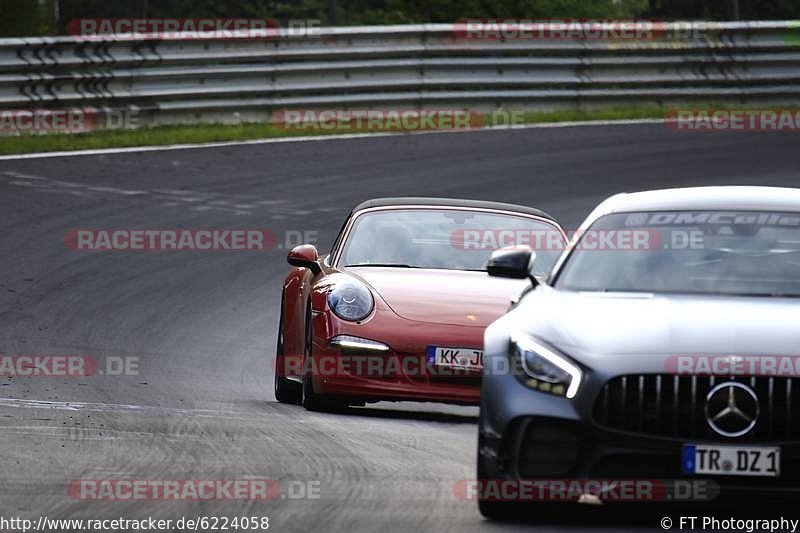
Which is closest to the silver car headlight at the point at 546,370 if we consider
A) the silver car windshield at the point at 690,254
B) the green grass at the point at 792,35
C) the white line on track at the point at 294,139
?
the silver car windshield at the point at 690,254

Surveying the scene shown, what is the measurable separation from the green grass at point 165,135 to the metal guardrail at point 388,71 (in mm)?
192

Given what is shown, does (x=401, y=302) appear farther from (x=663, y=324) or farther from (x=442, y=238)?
(x=663, y=324)

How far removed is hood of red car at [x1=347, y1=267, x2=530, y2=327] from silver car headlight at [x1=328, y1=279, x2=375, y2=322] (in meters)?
0.10

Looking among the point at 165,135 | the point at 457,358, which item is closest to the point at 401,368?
the point at 457,358

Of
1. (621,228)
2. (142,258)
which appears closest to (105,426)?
(621,228)

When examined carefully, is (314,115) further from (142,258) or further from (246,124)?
(142,258)

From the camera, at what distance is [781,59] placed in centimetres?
2327

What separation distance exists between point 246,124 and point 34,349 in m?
10.1

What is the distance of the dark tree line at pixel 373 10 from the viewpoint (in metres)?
42.0

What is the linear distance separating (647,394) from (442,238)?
4.56 metres

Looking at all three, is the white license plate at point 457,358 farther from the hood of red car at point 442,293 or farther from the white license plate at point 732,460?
the white license plate at point 732,460

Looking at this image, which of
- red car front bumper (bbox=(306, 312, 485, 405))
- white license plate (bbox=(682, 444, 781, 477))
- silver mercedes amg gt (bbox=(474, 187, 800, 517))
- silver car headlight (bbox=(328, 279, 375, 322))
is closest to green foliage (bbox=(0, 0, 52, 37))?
silver car headlight (bbox=(328, 279, 375, 322))

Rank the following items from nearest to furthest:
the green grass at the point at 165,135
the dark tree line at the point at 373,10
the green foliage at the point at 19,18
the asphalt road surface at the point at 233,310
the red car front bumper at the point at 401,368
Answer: the asphalt road surface at the point at 233,310 → the red car front bumper at the point at 401,368 → the green grass at the point at 165,135 → the green foliage at the point at 19,18 → the dark tree line at the point at 373,10

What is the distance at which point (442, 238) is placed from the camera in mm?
10758
